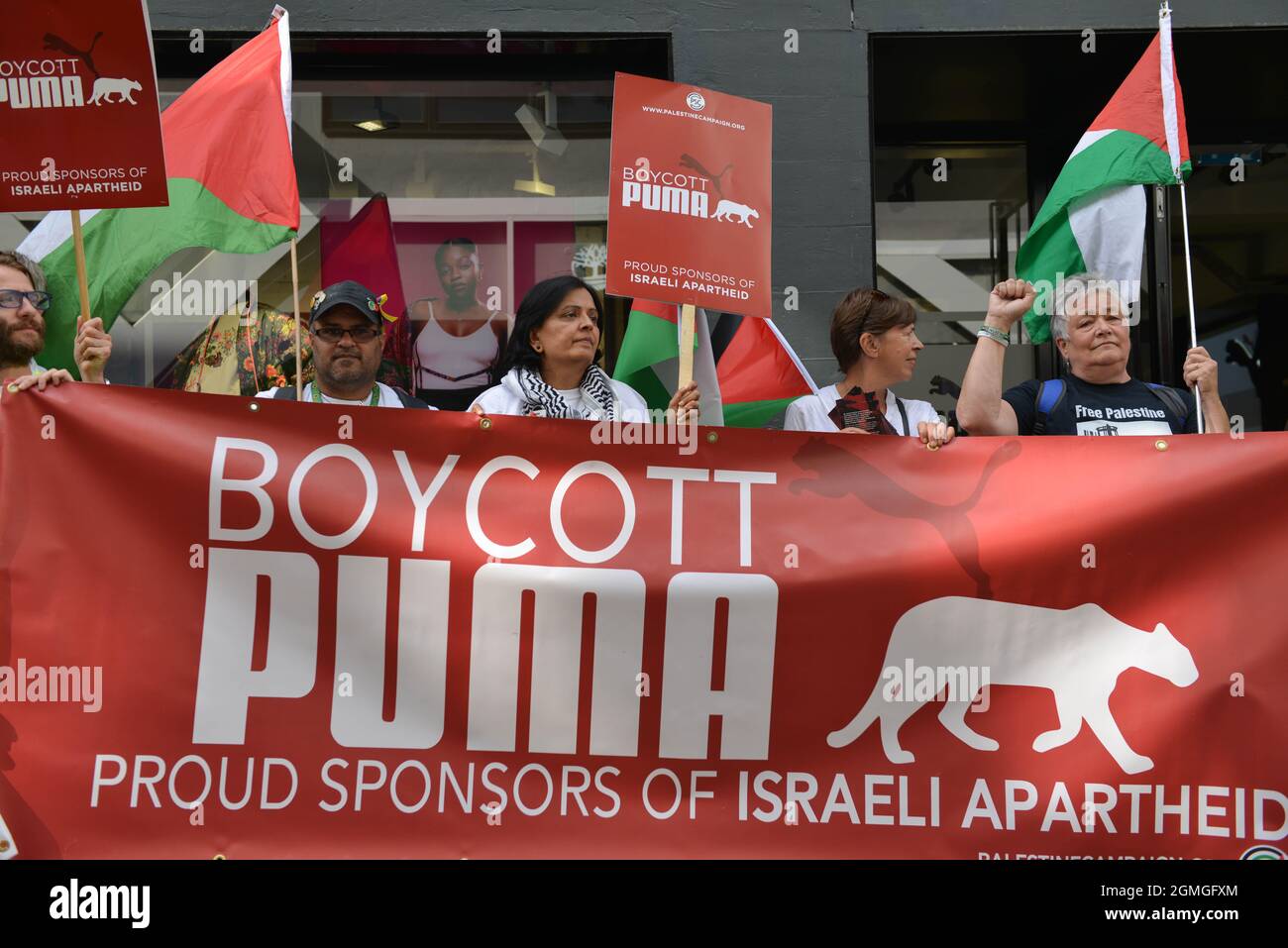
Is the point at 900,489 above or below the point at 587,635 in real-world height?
above

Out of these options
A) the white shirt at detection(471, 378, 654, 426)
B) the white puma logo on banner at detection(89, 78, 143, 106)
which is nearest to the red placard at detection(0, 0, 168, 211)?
the white puma logo on banner at detection(89, 78, 143, 106)

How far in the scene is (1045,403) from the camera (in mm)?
5605

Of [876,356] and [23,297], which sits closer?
[23,297]

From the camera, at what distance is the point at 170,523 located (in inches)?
181

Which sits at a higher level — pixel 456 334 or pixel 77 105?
pixel 77 105

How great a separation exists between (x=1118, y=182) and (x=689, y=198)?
5.38 ft

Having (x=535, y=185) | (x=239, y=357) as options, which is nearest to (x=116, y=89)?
(x=239, y=357)

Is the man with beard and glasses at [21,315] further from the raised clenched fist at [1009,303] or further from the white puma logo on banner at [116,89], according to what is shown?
the raised clenched fist at [1009,303]

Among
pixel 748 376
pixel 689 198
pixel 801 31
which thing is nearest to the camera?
pixel 689 198

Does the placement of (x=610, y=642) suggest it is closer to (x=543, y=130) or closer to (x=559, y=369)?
(x=559, y=369)

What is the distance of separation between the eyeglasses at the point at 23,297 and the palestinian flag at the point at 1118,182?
359cm

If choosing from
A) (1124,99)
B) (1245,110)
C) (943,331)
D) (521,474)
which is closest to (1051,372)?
(943,331)

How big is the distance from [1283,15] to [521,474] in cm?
503

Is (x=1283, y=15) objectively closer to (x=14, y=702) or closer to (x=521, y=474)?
(x=521, y=474)
